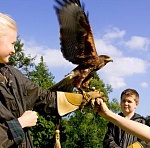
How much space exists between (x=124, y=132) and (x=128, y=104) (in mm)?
368

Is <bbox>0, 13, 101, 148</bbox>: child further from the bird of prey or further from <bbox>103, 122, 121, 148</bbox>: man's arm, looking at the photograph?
<bbox>103, 122, 121, 148</bbox>: man's arm

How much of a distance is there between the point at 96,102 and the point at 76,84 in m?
3.33

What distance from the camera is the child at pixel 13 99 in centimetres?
276

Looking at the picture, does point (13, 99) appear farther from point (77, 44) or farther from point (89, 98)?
point (77, 44)

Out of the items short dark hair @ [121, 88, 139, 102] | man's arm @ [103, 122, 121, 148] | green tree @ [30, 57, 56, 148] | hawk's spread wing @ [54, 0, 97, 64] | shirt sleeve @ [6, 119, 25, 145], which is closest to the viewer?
shirt sleeve @ [6, 119, 25, 145]

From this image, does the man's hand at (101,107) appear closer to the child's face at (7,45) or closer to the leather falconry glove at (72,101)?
the leather falconry glove at (72,101)

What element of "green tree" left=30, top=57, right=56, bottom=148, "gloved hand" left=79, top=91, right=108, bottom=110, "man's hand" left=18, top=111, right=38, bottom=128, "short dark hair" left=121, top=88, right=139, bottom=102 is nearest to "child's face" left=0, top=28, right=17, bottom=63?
"man's hand" left=18, top=111, right=38, bottom=128

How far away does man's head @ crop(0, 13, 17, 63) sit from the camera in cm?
279

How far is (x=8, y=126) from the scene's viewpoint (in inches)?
109

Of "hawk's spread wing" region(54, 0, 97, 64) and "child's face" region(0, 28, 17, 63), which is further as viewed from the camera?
"hawk's spread wing" region(54, 0, 97, 64)

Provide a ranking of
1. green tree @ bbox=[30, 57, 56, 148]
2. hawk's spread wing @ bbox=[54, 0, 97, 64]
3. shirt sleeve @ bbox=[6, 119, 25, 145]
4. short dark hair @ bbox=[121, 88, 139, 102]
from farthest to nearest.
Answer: green tree @ bbox=[30, 57, 56, 148] → short dark hair @ bbox=[121, 88, 139, 102] → hawk's spread wing @ bbox=[54, 0, 97, 64] → shirt sleeve @ bbox=[6, 119, 25, 145]

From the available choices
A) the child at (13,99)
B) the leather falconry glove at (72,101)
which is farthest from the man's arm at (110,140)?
the child at (13,99)

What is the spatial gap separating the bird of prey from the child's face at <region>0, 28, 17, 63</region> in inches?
100

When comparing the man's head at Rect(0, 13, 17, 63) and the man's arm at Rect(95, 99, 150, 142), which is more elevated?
the man's head at Rect(0, 13, 17, 63)
